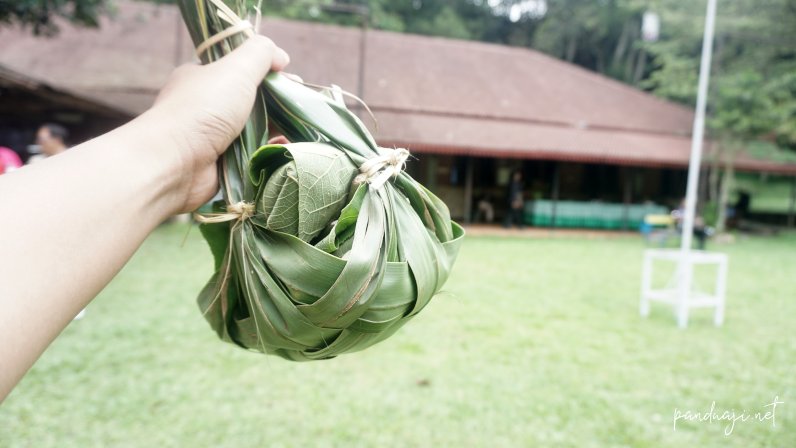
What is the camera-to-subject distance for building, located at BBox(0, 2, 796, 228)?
1380 cm

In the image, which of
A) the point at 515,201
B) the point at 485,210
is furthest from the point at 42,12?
the point at 485,210

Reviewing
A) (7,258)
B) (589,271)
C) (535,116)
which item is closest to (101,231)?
(7,258)

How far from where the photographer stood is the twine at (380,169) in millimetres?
879

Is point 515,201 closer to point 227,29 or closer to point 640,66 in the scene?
point 227,29

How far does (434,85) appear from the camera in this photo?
648 inches

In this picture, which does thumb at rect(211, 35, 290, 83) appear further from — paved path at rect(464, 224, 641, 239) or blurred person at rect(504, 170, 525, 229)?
blurred person at rect(504, 170, 525, 229)

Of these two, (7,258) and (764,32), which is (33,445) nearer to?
(7,258)

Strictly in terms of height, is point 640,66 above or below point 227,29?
above

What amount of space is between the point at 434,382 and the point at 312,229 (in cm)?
301

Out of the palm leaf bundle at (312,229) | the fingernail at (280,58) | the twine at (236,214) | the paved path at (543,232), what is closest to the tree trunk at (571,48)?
the paved path at (543,232)

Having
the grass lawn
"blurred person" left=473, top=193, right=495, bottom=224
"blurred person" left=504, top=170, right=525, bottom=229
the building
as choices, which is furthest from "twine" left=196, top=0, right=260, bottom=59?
"blurred person" left=473, top=193, right=495, bottom=224

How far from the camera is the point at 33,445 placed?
108 inches

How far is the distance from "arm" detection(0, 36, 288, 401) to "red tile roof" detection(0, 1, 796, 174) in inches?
485

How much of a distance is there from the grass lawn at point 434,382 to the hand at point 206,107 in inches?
87.4
